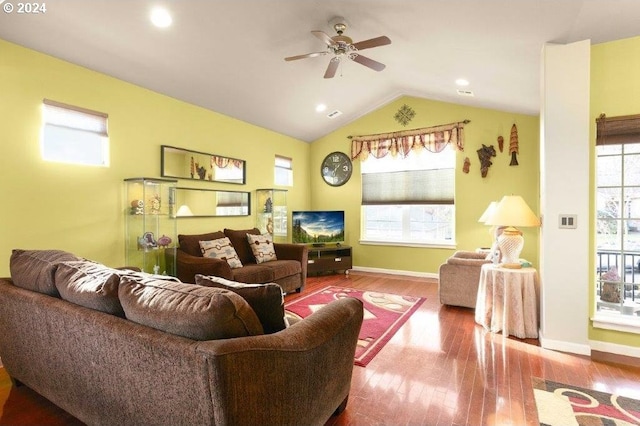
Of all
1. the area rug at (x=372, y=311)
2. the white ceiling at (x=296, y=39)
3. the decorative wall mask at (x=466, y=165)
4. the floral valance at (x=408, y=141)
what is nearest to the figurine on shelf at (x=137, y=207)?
the white ceiling at (x=296, y=39)

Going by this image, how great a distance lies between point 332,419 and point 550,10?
→ 316 cm

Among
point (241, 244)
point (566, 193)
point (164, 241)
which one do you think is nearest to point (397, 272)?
point (241, 244)

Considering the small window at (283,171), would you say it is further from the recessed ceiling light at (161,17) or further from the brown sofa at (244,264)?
the recessed ceiling light at (161,17)

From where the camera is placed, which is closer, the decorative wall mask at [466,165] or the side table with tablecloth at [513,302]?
the side table with tablecloth at [513,302]

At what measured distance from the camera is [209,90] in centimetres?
407

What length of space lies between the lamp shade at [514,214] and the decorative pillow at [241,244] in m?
3.13

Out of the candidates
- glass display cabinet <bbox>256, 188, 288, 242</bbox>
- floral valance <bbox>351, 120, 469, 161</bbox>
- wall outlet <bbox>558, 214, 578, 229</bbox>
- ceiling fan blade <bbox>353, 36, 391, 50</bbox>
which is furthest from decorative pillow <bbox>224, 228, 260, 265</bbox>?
wall outlet <bbox>558, 214, 578, 229</bbox>

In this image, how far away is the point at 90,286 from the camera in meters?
1.58

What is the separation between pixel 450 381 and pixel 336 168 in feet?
15.4

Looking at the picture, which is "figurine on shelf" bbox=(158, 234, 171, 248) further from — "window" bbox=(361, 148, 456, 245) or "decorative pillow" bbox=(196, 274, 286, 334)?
Result: "window" bbox=(361, 148, 456, 245)

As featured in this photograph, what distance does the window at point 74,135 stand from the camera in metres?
2.94

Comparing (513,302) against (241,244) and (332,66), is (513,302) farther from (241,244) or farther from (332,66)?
(241,244)

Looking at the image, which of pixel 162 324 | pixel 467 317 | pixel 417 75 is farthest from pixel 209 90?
pixel 467 317

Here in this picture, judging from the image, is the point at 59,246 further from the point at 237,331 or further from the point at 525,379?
the point at 525,379
